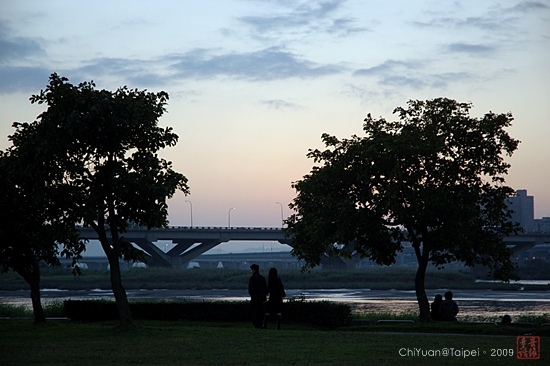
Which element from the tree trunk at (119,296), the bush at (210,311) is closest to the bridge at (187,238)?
the bush at (210,311)

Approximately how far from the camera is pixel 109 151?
27344 mm

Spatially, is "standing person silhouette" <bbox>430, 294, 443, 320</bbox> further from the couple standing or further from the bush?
the couple standing

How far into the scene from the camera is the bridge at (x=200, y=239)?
4665 inches

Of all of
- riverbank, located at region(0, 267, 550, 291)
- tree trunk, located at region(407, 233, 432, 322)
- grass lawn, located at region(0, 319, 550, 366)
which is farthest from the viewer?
riverbank, located at region(0, 267, 550, 291)

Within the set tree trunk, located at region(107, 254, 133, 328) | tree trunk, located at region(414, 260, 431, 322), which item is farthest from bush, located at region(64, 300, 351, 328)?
tree trunk, located at region(107, 254, 133, 328)

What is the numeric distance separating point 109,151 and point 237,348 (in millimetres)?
9463

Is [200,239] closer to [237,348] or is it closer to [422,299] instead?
[422,299]

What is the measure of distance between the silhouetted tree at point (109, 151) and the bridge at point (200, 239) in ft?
285

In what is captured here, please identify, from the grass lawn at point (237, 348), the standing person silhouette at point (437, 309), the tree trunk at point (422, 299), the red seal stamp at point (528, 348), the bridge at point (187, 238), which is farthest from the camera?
the bridge at point (187, 238)

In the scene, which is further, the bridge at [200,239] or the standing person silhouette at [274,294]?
the bridge at [200,239]

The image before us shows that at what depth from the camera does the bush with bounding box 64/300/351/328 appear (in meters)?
30.2

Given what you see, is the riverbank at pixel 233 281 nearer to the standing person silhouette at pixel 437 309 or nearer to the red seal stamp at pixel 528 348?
the standing person silhouette at pixel 437 309

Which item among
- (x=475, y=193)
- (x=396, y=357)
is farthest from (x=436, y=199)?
(x=396, y=357)

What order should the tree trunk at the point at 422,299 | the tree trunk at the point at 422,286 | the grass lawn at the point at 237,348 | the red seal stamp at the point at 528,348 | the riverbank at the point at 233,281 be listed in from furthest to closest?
the riverbank at the point at 233,281, the tree trunk at the point at 422,286, the tree trunk at the point at 422,299, the red seal stamp at the point at 528,348, the grass lawn at the point at 237,348
